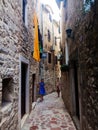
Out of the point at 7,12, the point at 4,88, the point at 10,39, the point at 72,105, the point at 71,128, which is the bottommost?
the point at 71,128

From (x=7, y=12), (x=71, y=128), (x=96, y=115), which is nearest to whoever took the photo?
(x=96, y=115)

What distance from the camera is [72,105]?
7031 mm

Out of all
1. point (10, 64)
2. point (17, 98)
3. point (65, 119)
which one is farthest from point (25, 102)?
point (10, 64)

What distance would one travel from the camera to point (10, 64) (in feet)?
14.0

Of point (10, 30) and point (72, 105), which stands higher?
point (10, 30)

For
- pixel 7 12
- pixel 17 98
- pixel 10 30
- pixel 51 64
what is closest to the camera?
pixel 7 12

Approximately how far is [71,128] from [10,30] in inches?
146

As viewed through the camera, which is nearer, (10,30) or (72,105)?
(10,30)

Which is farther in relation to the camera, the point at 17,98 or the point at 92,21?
the point at 17,98

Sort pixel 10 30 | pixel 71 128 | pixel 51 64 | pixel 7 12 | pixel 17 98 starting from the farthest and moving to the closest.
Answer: pixel 51 64 → pixel 71 128 → pixel 17 98 → pixel 10 30 → pixel 7 12

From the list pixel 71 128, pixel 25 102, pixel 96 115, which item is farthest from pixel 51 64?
pixel 96 115

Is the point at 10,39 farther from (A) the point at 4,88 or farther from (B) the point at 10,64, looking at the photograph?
(A) the point at 4,88

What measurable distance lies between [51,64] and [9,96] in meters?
14.8

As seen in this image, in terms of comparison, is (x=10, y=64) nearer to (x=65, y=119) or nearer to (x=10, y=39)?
(x=10, y=39)
